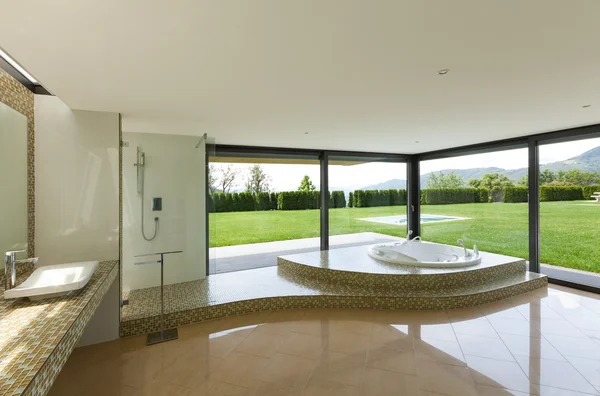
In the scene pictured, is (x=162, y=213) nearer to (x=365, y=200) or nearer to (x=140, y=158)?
(x=140, y=158)

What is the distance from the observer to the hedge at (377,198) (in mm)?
6219

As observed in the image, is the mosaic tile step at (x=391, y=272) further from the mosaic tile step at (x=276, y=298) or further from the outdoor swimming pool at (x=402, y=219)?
the outdoor swimming pool at (x=402, y=219)

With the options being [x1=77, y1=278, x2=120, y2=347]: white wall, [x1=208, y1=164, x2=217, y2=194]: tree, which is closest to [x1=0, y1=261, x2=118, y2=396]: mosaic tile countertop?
[x1=77, y1=278, x2=120, y2=347]: white wall

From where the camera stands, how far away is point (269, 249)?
576 centimetres

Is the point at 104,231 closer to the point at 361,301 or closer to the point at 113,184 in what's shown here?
the point at 113,184

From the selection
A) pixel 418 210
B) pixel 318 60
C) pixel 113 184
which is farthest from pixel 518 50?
pixel 418 210

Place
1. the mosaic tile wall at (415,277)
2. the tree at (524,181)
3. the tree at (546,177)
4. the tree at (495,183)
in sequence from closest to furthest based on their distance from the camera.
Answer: the mosaic tile wall at (415,277)
the tree at (546,177)
the tree at (524,181)
the tree at (495,183)

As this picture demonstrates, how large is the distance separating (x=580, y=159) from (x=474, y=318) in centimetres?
300

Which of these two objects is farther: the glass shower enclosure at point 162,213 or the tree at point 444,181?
the tree at point 444,181

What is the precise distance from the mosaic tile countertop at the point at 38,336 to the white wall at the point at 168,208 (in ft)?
6.10

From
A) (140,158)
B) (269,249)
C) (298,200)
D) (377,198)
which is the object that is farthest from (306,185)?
(140,158)

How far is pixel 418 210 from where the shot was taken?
666 cm

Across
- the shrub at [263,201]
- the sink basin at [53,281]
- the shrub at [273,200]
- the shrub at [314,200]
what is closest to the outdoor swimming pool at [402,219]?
the shrub at [314,200]

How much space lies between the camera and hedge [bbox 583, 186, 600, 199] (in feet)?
13.4
